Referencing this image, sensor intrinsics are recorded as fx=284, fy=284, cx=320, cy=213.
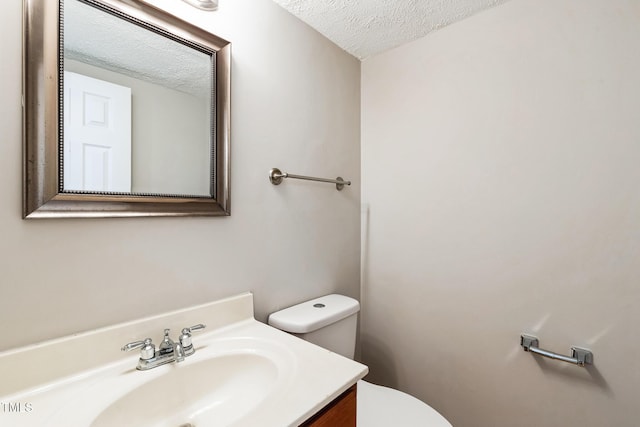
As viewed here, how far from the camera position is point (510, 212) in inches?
47.3

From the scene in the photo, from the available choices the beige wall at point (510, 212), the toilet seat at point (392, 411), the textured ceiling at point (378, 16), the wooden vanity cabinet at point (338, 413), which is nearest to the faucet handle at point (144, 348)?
the wooden vanity cabinet at point (338, 413)

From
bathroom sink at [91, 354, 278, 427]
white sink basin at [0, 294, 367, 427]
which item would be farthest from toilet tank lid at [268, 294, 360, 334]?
bathroom sink at [91, 354, 278, 427]

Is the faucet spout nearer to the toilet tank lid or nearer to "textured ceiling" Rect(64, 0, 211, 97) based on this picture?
the toilet tank lid

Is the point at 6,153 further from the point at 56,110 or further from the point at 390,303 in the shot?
the point at 390,303

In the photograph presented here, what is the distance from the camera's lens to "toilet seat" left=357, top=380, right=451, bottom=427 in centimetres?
101

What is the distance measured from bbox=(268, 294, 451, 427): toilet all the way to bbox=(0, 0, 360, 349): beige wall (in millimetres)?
108

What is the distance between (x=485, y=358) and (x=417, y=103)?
125 centimetres

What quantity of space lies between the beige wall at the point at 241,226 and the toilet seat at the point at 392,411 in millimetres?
483

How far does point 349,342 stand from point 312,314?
270 millimetres

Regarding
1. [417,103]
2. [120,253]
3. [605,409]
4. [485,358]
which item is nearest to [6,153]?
[120,253]

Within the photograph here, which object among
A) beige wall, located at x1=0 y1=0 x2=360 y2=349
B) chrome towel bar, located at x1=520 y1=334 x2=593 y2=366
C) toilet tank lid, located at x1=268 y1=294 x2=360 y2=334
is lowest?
chrome towel bar, located at x1=520 y1=334 x2=593 y2=366

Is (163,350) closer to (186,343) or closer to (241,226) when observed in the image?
(186,343)

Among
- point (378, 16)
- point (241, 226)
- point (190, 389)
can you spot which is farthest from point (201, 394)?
point (378, 16)

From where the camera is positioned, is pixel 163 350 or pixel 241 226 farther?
pixel 241 226
